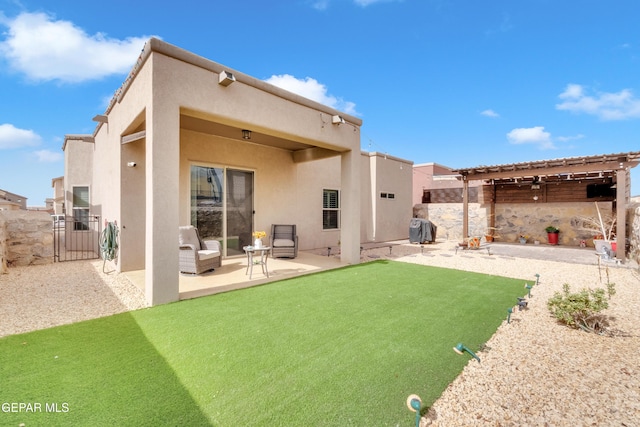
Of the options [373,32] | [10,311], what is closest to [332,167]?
[373,32]

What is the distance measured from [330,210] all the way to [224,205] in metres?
4.36

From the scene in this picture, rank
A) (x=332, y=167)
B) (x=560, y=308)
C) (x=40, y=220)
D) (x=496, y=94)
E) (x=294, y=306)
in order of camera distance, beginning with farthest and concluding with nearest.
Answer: (x=496, y=94)
(x=332, y=167)
(x=40, y=220)
(x=294, y=306)
(x=560, y=308)

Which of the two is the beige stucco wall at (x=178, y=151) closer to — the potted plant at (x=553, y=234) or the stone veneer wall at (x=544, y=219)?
the stone veneer wall at (x=544, y=219)

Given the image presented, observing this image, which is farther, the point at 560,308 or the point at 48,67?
the point at 48,67

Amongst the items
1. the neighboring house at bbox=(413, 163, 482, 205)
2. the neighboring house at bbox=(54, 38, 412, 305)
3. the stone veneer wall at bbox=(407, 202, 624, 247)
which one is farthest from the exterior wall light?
the neighboring house at bbox=(413, 163, 482, 205)

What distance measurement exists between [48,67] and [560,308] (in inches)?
523

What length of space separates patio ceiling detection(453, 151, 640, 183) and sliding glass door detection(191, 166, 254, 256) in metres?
8.77

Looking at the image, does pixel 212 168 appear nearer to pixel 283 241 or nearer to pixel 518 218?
pixel 283 241

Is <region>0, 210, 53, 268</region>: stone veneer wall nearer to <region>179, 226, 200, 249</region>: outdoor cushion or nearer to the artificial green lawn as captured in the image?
<region>179, 226, 200, 249</region>: outdoor cushion

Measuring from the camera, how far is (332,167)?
1093cm

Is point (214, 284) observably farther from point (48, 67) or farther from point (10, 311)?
point (48, 67)

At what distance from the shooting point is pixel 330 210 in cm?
1091

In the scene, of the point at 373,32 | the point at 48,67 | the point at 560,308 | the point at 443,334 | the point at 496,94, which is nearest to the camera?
the point at 443,334

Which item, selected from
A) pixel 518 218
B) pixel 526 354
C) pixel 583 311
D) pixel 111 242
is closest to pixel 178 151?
pixel 111 242
